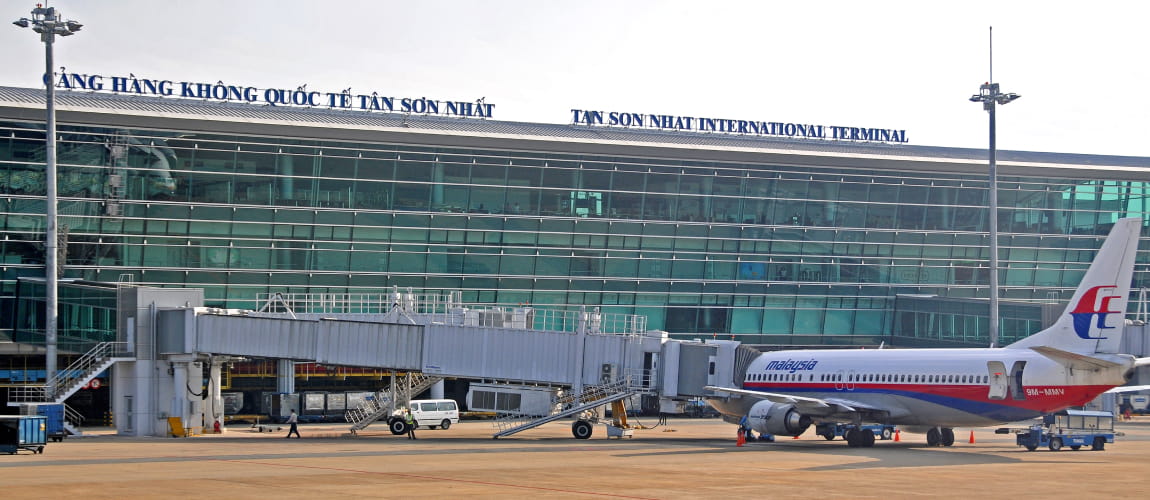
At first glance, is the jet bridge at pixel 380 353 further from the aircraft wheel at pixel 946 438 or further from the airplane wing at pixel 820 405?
the aircraft wheel at pixel 946 438

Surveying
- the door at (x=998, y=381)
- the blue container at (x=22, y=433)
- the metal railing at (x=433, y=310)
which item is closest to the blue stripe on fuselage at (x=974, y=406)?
the door at (x=998, y=381)

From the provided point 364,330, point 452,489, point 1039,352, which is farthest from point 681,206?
point 452,489

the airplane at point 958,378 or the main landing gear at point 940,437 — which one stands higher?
the airplane at point 958,378

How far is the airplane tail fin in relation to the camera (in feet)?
140

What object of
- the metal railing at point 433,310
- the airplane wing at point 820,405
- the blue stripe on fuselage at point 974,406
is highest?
the metal railing at point 433,310

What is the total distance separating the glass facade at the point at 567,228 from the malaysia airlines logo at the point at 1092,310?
39279 mm

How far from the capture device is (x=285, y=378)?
8000 cm

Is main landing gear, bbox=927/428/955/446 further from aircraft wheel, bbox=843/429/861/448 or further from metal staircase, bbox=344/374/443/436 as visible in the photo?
metal staircase, bbox=344/374/443/436

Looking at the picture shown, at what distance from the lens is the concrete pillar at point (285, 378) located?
261 feet

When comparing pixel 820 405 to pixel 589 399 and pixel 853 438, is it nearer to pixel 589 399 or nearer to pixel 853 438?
pixel 853 438

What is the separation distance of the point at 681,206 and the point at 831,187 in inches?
439

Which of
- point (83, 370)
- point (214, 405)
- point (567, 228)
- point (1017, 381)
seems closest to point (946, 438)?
point (1017, 381)

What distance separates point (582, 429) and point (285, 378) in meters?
29.2

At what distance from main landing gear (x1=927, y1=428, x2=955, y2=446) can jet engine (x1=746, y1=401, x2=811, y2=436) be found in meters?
5.04
